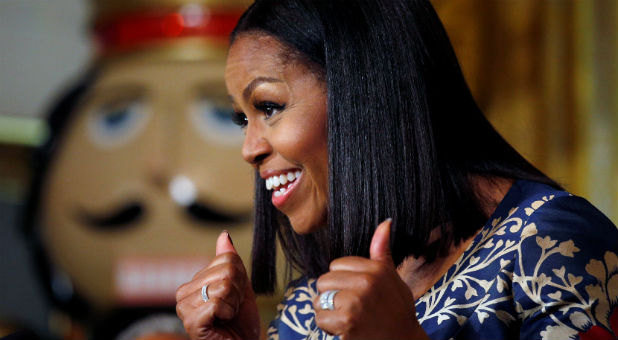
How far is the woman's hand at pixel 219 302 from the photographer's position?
84 cm

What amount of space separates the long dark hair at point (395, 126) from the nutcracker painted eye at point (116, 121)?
3.01 feet

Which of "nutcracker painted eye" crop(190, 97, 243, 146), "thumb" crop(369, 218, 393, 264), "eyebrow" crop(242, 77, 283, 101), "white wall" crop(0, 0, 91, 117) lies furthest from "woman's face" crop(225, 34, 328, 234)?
"white wall" crop(0, 0, 91, 117)

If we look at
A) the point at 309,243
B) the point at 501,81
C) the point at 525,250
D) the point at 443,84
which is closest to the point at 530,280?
the point at 525,250

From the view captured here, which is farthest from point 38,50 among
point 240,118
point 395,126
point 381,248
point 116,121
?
point 381,248

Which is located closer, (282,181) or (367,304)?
(367,304)

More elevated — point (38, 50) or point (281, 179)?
point (281, 179)

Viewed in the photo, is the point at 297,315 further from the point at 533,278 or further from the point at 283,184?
the point at 533,278

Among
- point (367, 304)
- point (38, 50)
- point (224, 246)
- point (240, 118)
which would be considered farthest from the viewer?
point (38, 50)

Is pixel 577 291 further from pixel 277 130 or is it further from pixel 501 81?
pixel 501 81

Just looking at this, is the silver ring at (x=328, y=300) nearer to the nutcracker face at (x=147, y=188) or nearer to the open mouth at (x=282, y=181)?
the open mouth at (x=282, y=181)

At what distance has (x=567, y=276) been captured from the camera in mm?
735

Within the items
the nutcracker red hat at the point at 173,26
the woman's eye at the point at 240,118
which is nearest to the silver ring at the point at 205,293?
the woman's eye at the point at 240,118

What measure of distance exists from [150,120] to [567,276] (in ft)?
4.14

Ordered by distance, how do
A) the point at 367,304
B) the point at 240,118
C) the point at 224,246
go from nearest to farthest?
the point at 367,304, the point at 224,246, the point at 240,118
